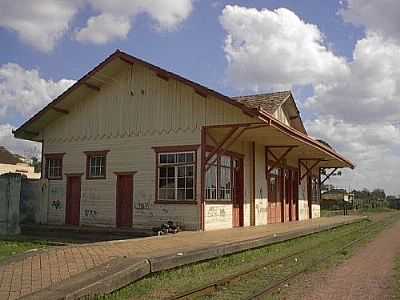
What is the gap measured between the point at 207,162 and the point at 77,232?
5.23 m

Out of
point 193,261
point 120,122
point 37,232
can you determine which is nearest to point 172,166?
point 120,122

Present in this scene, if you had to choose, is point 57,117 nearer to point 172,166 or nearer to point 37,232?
point 37,232

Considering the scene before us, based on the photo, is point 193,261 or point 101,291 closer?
point 101,291

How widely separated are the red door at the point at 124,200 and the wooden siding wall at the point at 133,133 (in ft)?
0.75

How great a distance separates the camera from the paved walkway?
7656 mm

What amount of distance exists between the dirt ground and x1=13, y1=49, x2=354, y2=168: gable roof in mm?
5181

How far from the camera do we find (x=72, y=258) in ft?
32.4

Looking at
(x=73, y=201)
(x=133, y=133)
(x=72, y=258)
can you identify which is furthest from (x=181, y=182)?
(x=72, y=258)

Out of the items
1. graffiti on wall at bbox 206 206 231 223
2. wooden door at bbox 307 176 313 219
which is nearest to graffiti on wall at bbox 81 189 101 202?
graffiti on wall at bbox 206 206 231 223

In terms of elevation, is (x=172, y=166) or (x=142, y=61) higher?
(x=142, y=61)

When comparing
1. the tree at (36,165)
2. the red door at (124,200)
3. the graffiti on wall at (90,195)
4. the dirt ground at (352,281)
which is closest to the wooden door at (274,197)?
the red door at (124,200)

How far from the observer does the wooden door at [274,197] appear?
23.3 m

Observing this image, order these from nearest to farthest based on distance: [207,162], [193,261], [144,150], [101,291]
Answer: [101,291], [193,261], [207,162], [144,150]

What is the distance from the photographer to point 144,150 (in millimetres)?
18078
